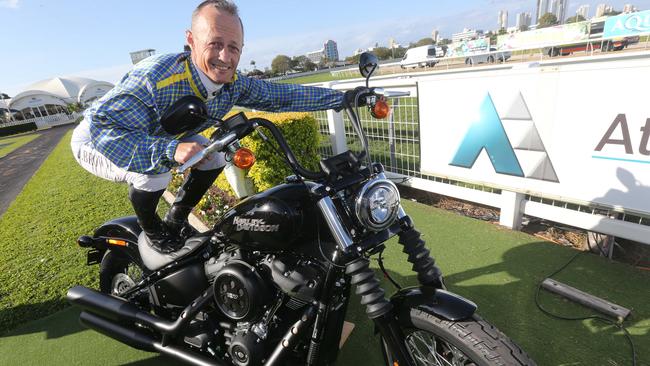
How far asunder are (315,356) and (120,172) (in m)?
1.76

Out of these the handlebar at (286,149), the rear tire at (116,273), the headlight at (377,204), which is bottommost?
the rear tire at (116,273)

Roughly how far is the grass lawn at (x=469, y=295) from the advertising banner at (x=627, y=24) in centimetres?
2839

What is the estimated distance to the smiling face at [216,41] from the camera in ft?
5.98

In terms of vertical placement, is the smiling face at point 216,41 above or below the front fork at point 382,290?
above

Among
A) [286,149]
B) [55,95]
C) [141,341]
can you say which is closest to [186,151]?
[286,149]

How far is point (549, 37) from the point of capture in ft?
103

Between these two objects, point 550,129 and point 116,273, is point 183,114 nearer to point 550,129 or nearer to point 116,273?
point 116,273

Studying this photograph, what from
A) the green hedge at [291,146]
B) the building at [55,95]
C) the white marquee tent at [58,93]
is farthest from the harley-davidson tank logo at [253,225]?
the white marquee tent at [58,93]

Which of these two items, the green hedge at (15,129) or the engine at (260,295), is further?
the green hedge at (15,129)

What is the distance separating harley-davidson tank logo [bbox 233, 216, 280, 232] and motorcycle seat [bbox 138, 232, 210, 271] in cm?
54

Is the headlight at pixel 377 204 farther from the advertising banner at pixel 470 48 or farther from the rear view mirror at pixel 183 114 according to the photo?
the advertising banner at pixel 470 48

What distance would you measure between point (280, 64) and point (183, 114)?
94399 mm

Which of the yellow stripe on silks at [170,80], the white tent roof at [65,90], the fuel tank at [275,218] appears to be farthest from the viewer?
the white tent roof at [65,90]

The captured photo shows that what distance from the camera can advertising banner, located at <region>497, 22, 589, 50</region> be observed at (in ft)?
95.5
